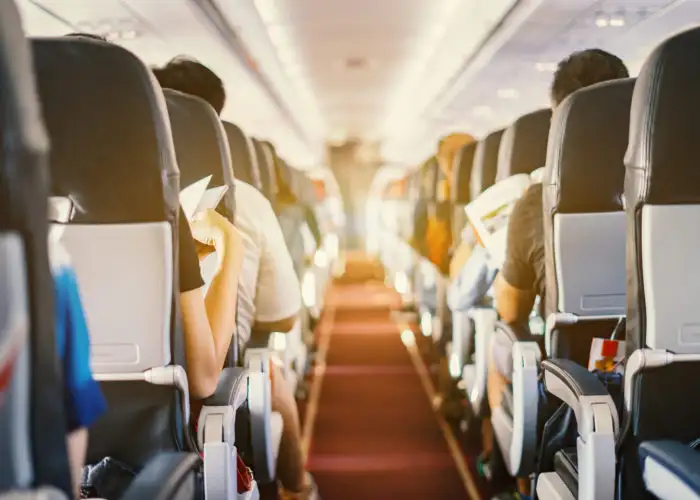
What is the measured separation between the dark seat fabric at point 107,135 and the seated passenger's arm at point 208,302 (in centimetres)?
8

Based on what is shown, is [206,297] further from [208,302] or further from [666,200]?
[666,200]

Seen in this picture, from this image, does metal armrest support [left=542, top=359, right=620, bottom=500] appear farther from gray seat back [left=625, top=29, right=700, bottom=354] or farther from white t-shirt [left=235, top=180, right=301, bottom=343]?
white t-shirt [left=235, top=180, right=301, bottom=343]

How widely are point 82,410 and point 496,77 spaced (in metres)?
7.71

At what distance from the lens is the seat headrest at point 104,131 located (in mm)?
1403

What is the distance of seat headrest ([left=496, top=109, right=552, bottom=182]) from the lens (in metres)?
2.79

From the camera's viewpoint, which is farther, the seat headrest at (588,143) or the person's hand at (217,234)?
the seat headrest at (588,143)

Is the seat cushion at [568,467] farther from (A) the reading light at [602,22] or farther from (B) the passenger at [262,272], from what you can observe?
(A) the reading light at [602,22]

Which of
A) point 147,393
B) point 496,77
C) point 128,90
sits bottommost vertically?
point 147,393

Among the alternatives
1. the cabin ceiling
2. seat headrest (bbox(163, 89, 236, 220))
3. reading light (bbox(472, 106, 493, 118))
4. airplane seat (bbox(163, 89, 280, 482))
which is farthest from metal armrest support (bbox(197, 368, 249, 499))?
reading light (bbox(472, 106, 493, 118))

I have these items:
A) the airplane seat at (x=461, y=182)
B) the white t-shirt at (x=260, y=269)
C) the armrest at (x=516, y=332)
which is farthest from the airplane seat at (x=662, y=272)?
the airplane seat at (x=461, y=182)

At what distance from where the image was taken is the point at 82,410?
97 cm

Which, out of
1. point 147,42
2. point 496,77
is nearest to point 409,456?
point 147,42

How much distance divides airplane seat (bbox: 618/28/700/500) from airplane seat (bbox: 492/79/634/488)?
0.41 m

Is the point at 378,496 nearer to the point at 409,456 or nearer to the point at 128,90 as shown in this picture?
the point at 409,456
